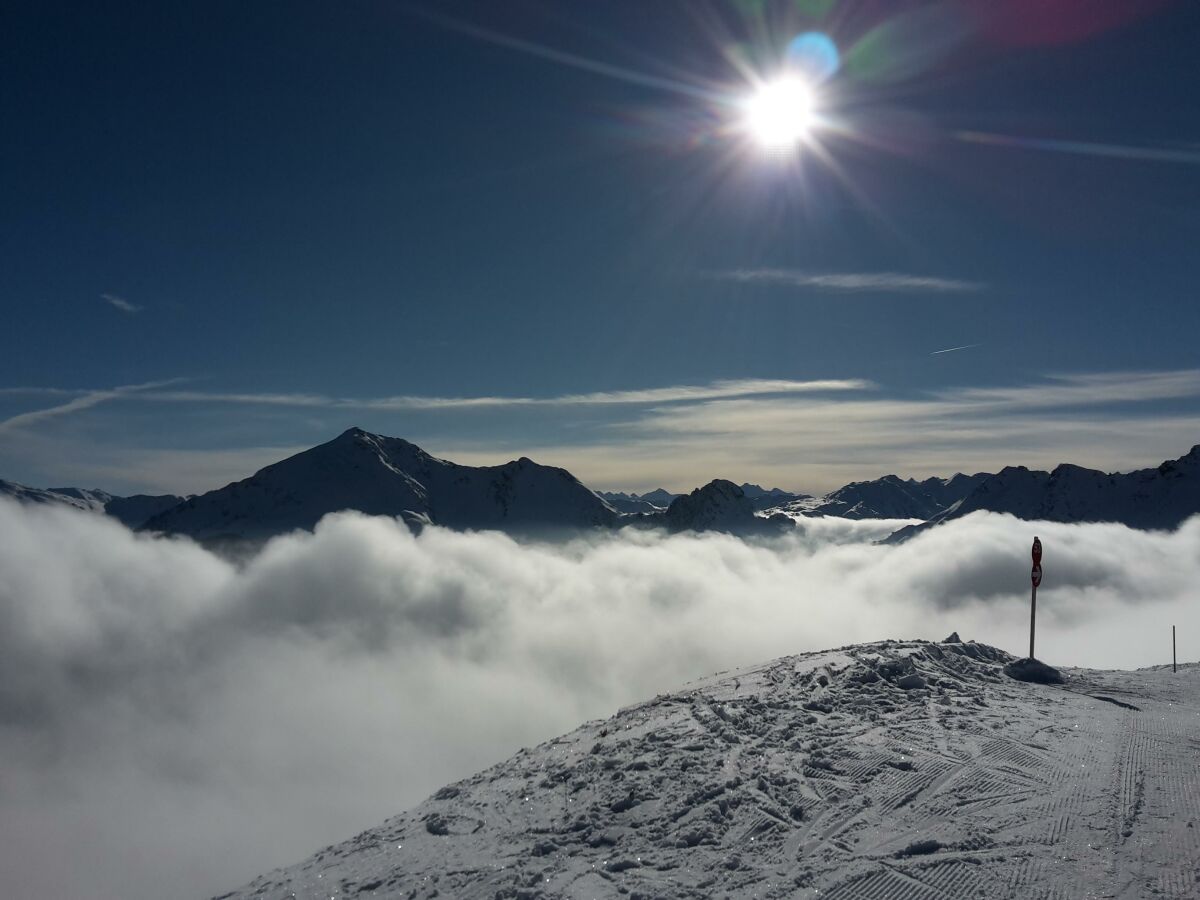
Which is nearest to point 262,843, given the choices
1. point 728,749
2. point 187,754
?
point 187,754

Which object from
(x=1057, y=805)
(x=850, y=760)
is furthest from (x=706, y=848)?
(x=1057, y=805)

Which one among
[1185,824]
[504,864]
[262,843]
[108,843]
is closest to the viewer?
[1185,824]

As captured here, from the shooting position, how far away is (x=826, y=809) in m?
9.38

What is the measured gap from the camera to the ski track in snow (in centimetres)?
774

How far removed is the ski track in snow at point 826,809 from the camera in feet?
25.4

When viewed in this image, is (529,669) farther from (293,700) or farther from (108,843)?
(108,843)

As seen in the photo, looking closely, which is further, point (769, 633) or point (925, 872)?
point (769, 633)

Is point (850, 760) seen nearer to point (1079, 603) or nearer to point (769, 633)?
point (769, 633)

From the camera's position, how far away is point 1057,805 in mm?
9031

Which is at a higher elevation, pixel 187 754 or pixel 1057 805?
pixel 1057 805

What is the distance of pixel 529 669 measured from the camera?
179125mm

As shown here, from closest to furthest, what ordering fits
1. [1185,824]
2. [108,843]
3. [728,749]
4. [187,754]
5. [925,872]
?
[925,872], [1185,824], [728,749], [108,843], [187,754]

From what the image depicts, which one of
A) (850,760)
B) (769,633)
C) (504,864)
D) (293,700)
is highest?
(850,760)

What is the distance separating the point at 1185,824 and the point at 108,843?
6562 inches
